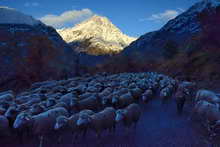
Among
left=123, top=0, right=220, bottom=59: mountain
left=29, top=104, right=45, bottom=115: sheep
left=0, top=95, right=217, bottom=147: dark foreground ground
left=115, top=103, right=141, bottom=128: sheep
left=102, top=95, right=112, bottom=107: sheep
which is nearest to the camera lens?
left=0, top=95, right=217, bottom=147: dark foreground ground

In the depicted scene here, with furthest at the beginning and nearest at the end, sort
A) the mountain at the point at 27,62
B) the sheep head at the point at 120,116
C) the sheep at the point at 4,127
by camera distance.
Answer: the mountain at the point at 27,62 → the sheep head at the point at 120,116 → the sheep at the point at 4,127

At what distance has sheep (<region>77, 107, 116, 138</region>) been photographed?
28.8ft

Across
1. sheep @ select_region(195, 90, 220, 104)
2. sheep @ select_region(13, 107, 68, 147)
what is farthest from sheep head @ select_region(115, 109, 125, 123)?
sheep @ select_region(195, 90, 220, 104)

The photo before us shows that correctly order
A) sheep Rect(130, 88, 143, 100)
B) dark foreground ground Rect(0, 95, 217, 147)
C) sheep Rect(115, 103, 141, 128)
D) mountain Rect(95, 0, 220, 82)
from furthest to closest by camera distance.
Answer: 1. mountain Rect(95, 0, 220, 82)
2. sheep Rect(130, 88, 143, 100)
3. sheep Rect(115, 103, 141, 128)
4. dark foreground ground Rect(0, 95, 217, 147)

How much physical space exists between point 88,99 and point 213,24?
1009 inches

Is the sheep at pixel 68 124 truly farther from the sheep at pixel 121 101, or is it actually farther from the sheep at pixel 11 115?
the sheep at pixel 121 101

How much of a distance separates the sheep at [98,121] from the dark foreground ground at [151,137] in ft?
1.64

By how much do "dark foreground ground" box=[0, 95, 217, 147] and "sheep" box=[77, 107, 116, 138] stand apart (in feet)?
1.64

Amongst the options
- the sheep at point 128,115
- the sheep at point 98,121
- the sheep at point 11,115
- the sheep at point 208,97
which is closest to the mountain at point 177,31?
the sheep at point 208,97

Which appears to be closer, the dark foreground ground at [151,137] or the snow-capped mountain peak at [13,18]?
the dark foreground ground at [151,137]

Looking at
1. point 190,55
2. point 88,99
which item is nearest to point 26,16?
point 190,55

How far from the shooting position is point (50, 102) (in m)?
11.5

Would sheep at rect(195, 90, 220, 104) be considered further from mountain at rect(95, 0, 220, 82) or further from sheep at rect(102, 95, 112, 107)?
mountain at rect(95, 0, 220, 82)

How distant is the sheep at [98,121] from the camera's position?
28.8 feet
